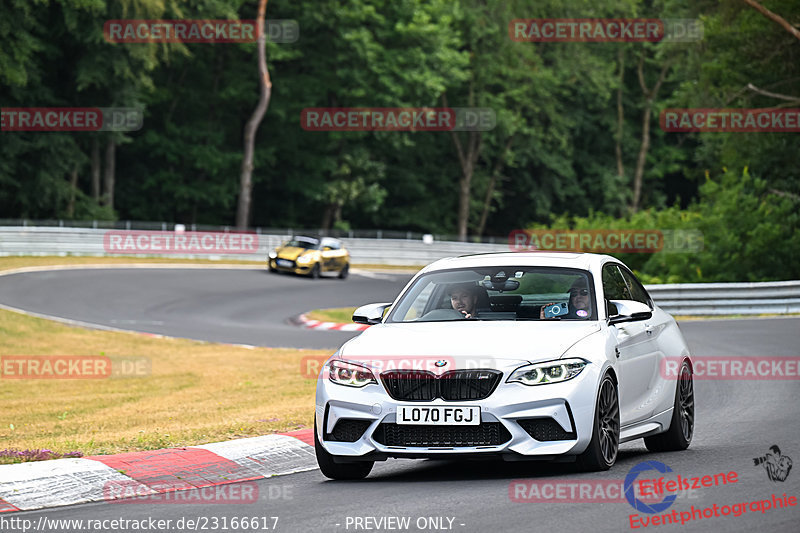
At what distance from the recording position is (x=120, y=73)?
178ft

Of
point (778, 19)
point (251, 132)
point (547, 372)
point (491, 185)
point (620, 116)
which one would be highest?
point (620, 116)

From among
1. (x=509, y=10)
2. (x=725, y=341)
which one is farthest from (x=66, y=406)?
(x=509, y=10)

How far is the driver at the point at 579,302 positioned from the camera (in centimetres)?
950

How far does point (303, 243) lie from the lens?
150 ft

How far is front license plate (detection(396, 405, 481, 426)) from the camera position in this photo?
8.30m

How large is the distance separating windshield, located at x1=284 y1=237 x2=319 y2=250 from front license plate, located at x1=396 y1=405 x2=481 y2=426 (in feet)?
120

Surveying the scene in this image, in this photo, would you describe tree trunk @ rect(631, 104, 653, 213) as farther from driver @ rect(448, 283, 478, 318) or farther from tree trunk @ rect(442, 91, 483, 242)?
driver @ rect(448, 283, 478, 318)

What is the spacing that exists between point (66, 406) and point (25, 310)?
14828 mm

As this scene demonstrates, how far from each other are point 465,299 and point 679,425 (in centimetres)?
207

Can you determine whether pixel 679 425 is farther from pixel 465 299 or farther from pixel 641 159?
pixel 641 159

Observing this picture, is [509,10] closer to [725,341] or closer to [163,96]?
[163,96]

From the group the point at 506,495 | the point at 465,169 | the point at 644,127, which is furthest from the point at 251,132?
the point at 506,495

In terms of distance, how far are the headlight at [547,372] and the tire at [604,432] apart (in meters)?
0.25

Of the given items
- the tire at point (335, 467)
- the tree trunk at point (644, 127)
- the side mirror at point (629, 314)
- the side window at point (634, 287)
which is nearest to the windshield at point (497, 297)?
the side mirror at point (629, 314)
